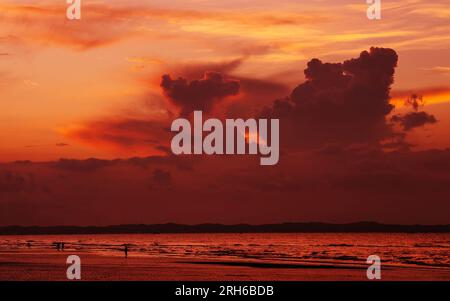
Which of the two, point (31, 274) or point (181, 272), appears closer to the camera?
point (31, 274)
